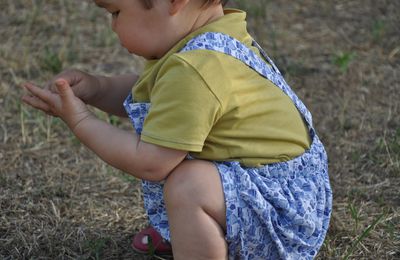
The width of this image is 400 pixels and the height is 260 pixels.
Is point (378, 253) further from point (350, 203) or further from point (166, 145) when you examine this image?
point (166, 145)

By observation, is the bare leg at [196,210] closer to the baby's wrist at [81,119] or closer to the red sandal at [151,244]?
the baby's wrist at [81,119]

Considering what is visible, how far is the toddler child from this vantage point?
1969 mm

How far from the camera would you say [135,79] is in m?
2.46

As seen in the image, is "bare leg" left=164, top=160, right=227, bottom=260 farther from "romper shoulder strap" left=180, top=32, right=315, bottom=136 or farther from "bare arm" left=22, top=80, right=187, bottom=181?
"romper shoulder strap" left=180, top=32, right=315, bottom=136

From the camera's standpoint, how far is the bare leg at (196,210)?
1999mm

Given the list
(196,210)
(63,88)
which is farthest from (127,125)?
(196,210)

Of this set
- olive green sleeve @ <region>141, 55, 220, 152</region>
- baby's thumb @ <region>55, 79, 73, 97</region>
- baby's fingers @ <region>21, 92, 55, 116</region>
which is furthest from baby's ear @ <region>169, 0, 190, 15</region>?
baby's fingers @ <region>21, 92, 55, 116</region>

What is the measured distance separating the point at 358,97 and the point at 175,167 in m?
1.77

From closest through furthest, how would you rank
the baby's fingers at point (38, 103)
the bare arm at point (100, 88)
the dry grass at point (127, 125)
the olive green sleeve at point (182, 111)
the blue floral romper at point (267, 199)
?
the olive green sleeve at point (182, 111)
the blue floral romper at point (267, 199)
the baby's fingers at point (38, 103)
the bare arm at point (100, 88)
the dry grass at point (127, 125)

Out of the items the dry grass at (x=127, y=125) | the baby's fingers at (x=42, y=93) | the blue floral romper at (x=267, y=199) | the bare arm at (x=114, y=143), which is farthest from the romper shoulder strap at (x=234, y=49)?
the dry grass at (x=127, y=125)

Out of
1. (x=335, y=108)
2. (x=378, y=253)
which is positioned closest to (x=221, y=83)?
(x=378, y=253)

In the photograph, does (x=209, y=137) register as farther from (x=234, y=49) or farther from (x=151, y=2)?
(x=151, y=2)

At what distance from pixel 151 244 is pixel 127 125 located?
1034 mm

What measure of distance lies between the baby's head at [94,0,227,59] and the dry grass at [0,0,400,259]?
2.22 ft
